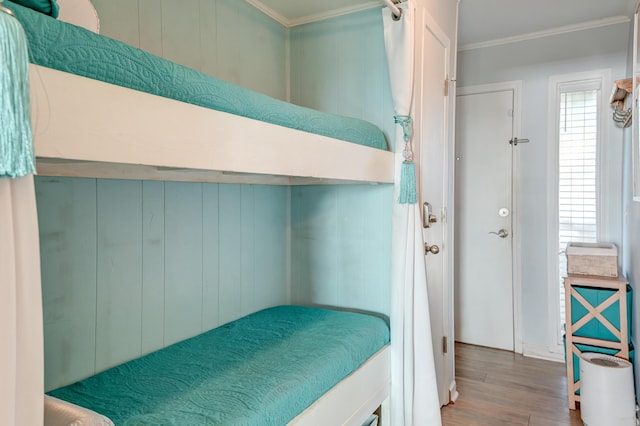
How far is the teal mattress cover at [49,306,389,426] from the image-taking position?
3.62 ft

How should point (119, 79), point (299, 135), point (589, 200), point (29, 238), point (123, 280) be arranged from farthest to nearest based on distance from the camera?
point (589, 200) → point (123, 280) → point (299, 135) → point (119, 79) → point (29, 238)

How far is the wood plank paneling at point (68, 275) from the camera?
1278mm

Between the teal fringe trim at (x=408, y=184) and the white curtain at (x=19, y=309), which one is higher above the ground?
the teal fringe trim at (x=408, y=184)

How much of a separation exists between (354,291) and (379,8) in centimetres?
144

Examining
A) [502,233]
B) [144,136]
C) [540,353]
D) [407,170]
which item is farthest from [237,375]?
[540,353]

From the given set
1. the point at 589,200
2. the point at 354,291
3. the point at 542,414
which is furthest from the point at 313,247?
the point at 589,200

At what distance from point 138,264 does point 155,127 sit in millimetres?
898

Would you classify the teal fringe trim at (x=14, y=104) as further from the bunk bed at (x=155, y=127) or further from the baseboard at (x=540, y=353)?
the baseboard at (x=540, y=353)

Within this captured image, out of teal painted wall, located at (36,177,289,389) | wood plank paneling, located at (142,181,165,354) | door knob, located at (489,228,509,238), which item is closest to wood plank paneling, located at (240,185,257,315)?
teal painted wall, located at (36,177,289,389)

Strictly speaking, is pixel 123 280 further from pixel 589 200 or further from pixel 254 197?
pixel 589 200

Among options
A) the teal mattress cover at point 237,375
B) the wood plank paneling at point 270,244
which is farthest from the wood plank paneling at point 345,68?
the teal mattress cover at point 237,375

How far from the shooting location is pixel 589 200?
307cm

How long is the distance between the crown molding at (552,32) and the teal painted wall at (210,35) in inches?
73.6

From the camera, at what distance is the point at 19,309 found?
0.58 metres
